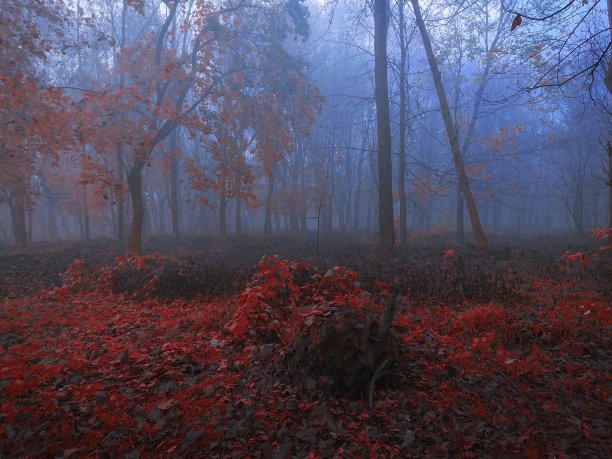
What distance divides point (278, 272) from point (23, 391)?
331cm

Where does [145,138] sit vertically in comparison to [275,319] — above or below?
above

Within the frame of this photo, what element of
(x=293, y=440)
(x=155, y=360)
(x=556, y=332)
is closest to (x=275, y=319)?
(x=155, y=360)

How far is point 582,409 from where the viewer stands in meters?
3.29

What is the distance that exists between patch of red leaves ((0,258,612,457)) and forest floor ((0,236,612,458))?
0.02 metres

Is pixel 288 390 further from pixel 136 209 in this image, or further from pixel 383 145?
pixel 136 209

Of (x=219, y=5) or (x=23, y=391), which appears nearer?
(x=23, y=391)

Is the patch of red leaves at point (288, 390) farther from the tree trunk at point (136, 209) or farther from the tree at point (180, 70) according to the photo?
the tree at point (180, 70)

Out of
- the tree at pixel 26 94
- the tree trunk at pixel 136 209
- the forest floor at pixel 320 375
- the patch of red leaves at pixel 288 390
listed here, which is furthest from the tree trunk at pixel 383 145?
the tree at pixel 26 94

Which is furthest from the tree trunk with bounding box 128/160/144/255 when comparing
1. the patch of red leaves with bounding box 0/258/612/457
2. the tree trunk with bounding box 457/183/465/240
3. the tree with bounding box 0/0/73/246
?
the tree trunk with bounding box 457/183/465/240

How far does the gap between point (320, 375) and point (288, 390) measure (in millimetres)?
327

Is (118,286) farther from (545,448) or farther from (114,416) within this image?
(545,448)

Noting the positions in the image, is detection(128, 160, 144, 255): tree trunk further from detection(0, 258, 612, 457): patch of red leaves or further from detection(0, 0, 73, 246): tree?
detection(0, 258, 612, 457): patch of red leaves

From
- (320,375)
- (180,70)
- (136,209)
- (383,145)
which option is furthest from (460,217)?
(320,375)

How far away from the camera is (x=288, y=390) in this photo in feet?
11.8
